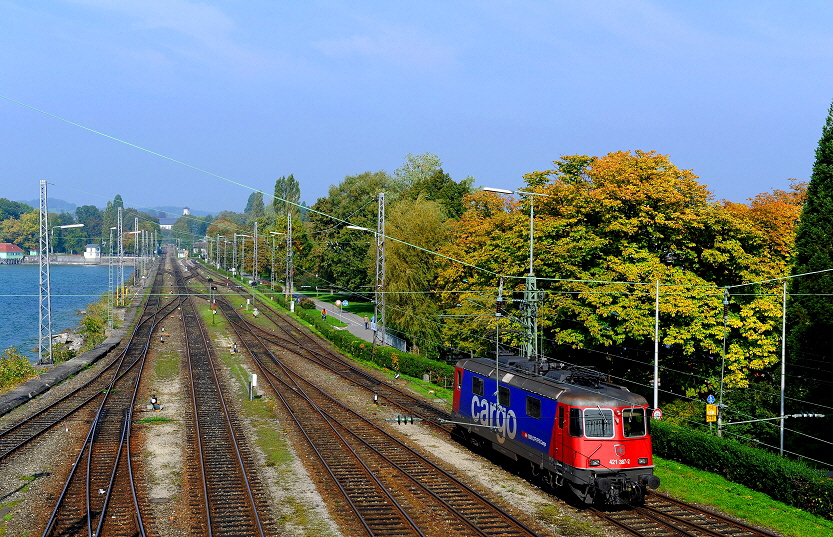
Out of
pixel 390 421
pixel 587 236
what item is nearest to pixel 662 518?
pixel 390 421

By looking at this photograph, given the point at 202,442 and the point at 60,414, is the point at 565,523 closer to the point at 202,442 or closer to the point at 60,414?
the point at 202,442

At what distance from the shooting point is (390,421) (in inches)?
1261

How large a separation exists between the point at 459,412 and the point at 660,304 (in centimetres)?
1177

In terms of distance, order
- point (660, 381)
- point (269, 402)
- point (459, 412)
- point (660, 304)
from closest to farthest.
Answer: point (459, 412)
point (660, 304)
point (269, 402)
point (660, 381)

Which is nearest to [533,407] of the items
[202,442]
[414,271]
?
[202,442]

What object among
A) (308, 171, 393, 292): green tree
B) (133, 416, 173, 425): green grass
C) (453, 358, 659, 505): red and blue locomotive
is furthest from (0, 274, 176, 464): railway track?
(308, 171, 393, 292): green tree

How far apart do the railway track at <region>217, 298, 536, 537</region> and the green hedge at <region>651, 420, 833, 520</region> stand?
28.9ft

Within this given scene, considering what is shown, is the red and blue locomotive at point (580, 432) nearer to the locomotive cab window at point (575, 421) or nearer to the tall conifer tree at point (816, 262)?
the locomotive cab window at point (575, 421)

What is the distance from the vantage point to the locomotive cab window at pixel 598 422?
20156mm

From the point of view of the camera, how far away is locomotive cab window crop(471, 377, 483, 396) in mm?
26386

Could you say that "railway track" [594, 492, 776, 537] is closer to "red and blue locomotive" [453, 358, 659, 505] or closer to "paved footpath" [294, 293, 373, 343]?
"red and blue locomotive" [453, 358, 659, 505]

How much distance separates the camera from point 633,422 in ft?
67.7

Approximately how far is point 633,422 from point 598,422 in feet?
3.94

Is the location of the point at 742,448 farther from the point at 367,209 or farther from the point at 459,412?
the point at 367,209
